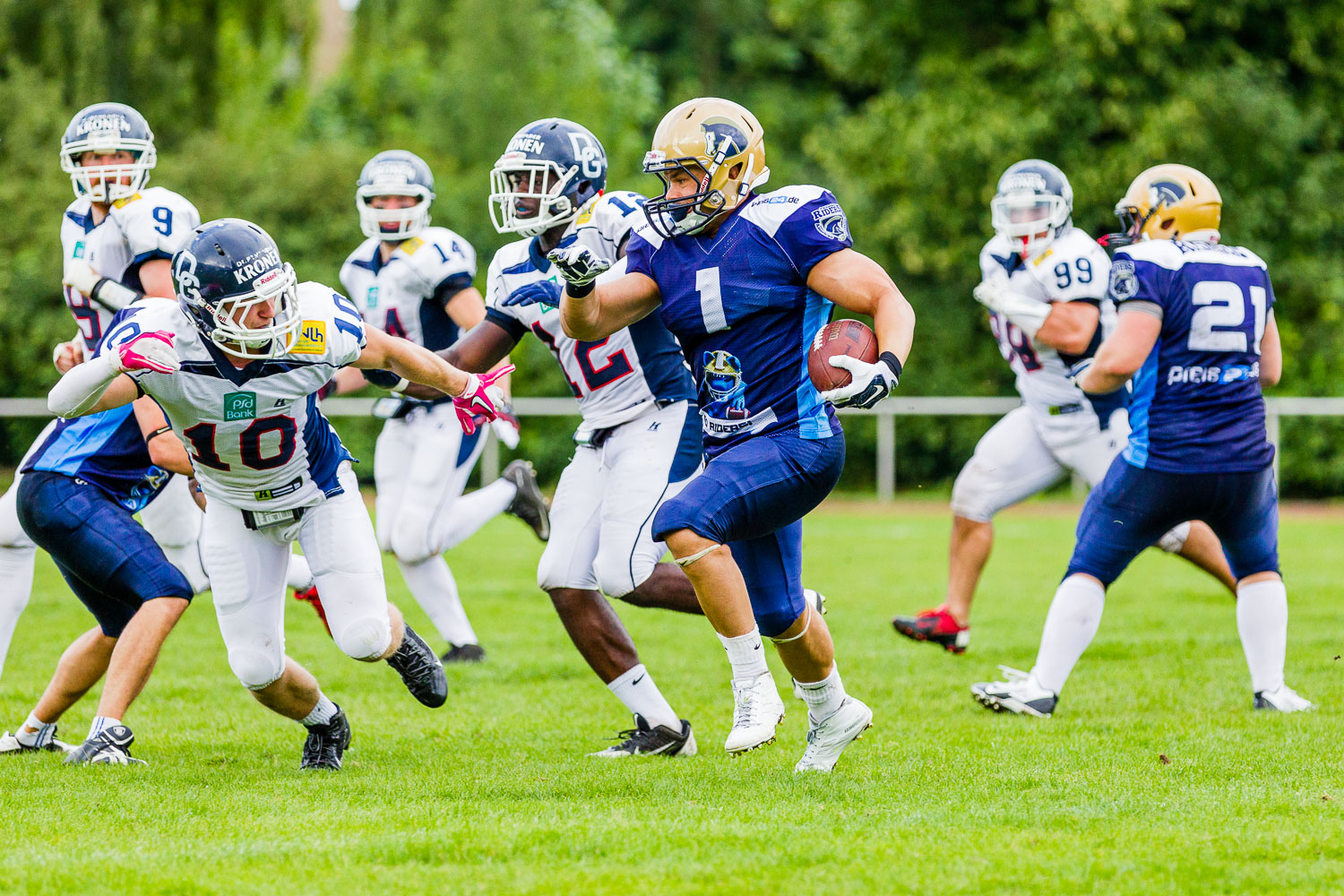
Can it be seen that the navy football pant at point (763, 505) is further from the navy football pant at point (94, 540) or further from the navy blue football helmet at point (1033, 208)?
the navy blue football helmet at point (1033, 208)

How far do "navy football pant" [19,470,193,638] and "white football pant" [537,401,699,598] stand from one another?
1232mm

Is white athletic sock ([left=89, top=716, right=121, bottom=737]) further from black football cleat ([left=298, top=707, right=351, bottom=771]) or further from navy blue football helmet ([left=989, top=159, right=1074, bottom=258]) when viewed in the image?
navy blue football helmet ([left=989, top=159, right=1074, bottom=258])

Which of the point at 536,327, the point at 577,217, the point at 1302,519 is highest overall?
the point at 577,217

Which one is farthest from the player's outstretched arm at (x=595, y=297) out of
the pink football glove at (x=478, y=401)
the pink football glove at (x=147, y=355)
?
the pink football glove at (x=147, y=355)

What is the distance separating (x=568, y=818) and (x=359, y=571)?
3.77ft

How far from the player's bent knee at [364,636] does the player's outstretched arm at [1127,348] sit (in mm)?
2575

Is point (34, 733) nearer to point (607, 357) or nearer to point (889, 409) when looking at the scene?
point (607, 357)

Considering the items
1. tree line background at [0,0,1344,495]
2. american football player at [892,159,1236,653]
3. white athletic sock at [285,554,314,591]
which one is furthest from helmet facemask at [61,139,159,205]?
tree line background at [0,0,1344,495]

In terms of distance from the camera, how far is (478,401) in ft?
15.3

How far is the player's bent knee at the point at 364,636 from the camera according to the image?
459 cm

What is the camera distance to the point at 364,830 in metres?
3.79

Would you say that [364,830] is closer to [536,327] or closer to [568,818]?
[568,818]

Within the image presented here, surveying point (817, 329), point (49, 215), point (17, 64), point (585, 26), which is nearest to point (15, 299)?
point (49, 215)

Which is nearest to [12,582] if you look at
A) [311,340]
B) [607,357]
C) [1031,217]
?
[311,340]
